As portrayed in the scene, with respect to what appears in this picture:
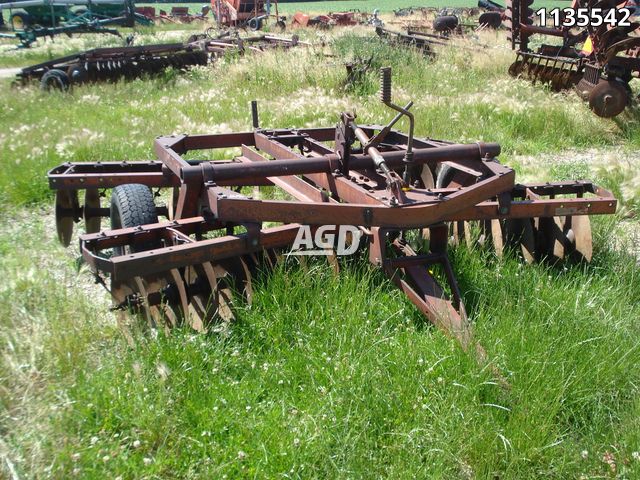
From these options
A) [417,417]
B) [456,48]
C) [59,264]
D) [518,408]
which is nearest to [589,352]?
[518,408]

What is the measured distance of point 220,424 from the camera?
2.63 m

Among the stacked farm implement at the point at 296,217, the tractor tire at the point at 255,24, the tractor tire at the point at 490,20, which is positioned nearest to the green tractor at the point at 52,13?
the tractor tire at the point at 255,24

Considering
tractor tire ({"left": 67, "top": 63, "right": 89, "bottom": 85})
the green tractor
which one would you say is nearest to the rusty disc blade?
tractor tire ({"left": 67, "top": 63, "right": 89, "bottom": 85})

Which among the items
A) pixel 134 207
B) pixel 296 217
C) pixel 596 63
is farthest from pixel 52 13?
pixel 296 217

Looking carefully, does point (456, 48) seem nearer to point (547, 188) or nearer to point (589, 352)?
point (547, 188)

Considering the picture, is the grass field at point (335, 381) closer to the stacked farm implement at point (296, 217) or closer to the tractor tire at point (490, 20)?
the stacked farm implement at point (296, 217)

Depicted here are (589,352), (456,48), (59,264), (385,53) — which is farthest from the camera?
(456,48)

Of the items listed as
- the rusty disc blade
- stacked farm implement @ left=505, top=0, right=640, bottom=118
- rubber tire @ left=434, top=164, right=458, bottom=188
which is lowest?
the rusty disc blade

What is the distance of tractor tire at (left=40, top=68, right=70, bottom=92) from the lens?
11172mm

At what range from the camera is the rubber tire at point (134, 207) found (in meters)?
3.76

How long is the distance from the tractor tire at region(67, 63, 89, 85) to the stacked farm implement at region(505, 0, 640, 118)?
8.04 metres

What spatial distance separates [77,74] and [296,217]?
999cm

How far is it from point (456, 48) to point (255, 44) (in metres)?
4.80

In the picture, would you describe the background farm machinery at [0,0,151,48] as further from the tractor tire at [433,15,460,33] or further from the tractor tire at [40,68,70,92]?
the tractor tire at [433,15,460,33]
